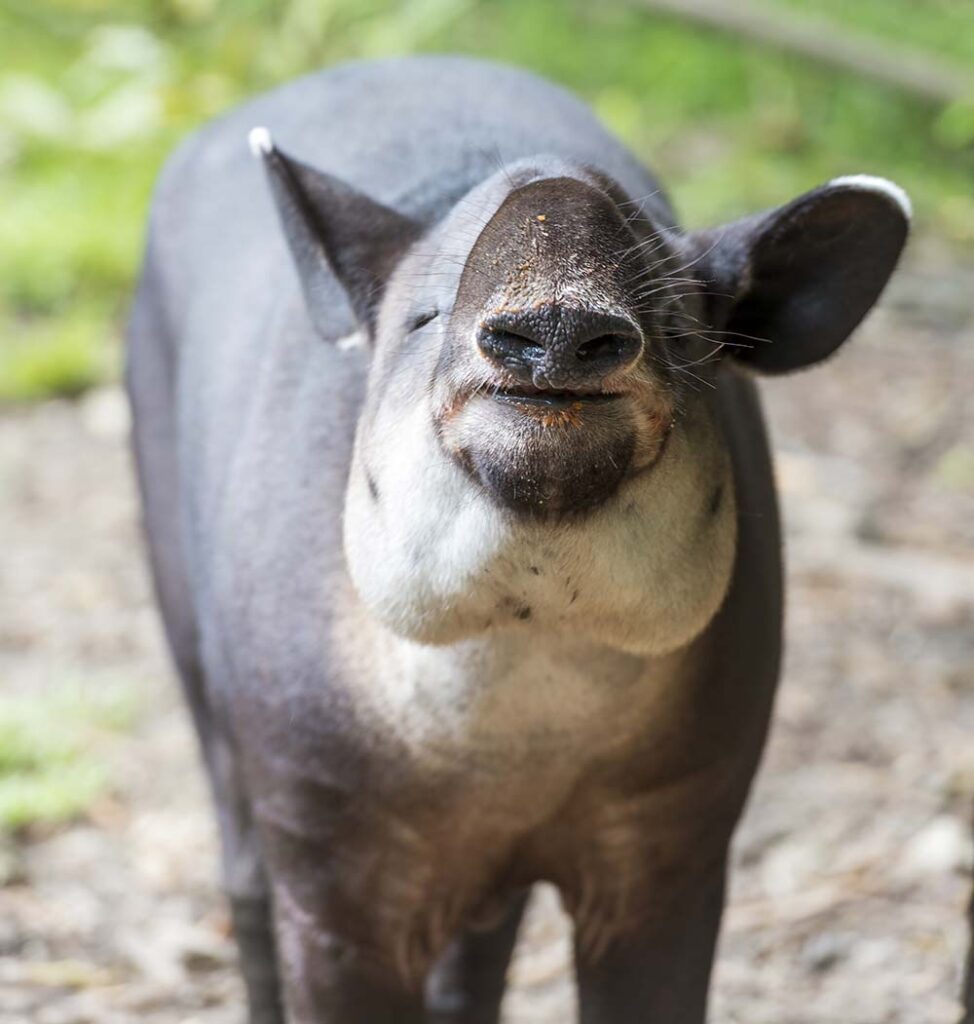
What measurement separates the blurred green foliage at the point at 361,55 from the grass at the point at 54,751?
230cm

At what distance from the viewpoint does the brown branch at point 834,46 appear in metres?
Answer: 8.75

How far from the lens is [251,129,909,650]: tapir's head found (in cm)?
230

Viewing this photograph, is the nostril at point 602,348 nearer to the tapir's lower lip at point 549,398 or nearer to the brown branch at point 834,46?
the tapir's lower lip at point 549,398

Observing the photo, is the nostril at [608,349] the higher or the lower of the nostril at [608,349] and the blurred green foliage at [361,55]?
the lower

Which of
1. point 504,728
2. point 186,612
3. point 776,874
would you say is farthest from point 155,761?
point 504,728

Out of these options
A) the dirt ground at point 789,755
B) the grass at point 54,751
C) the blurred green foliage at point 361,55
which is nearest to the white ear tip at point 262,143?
the dirt ground at point 789,755

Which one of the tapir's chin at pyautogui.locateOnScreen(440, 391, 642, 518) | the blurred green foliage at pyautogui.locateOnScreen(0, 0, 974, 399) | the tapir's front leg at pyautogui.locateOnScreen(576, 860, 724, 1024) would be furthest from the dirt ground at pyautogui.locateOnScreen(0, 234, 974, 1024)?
the tapir's chin at pyautogui.locateOnScreen(440, 391, 642, 518)

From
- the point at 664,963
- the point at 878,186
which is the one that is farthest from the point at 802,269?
the point at 664,963

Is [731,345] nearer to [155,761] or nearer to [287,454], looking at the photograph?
[287,454]

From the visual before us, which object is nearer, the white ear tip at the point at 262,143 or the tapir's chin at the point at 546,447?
the tapir's chin at the point at 546,447

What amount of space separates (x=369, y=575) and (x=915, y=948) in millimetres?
2076

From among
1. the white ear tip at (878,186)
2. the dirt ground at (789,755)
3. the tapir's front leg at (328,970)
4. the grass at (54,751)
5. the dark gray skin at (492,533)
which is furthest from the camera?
the grass at (54,751)

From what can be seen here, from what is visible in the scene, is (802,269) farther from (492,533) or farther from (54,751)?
(54,751)

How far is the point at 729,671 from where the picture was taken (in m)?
3.03
